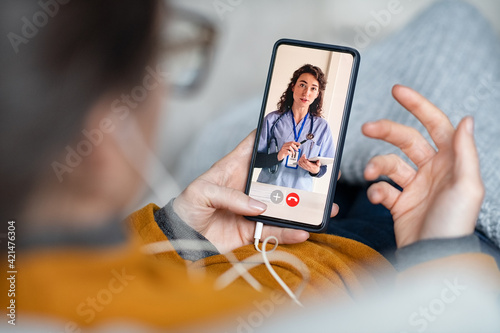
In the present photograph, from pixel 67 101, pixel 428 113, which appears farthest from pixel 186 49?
pixel 428 113

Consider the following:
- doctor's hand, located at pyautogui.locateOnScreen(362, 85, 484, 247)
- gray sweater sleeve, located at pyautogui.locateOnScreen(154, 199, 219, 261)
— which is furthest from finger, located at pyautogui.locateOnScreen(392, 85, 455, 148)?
gray sweater sleeve, located at pyautogui.locateOnScreen(154, 199, 219, 261)

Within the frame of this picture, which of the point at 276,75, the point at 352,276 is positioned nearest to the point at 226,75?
the point at 276,75

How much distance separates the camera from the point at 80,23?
421 millimetres

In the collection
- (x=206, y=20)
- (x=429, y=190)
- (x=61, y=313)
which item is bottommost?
A: (x=61, y=313)

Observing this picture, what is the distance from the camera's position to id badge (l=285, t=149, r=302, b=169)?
46 cm

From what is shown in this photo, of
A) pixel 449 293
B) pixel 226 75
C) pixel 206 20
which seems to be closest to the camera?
pixel 449 293

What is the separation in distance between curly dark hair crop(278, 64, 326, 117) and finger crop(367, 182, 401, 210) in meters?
0.10

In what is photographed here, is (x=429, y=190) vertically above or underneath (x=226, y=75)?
underneath

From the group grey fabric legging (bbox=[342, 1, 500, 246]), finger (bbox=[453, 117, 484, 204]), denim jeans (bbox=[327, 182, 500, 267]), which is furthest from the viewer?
grey fabric legging (bbox=[342, 1, 500, 246])

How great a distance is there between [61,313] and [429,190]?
0.36 metres

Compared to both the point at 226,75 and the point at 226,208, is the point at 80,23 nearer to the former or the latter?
the point at 226,208

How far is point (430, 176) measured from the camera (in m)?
0.43

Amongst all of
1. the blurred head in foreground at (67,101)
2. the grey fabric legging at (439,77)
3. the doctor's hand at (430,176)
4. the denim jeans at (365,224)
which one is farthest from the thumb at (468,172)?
the blurred head in foreground at (67,101)

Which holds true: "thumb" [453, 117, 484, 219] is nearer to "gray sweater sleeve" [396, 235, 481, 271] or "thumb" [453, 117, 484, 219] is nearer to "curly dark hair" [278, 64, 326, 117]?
"gray sweater sleeve" [396, 235, 481, 271]
